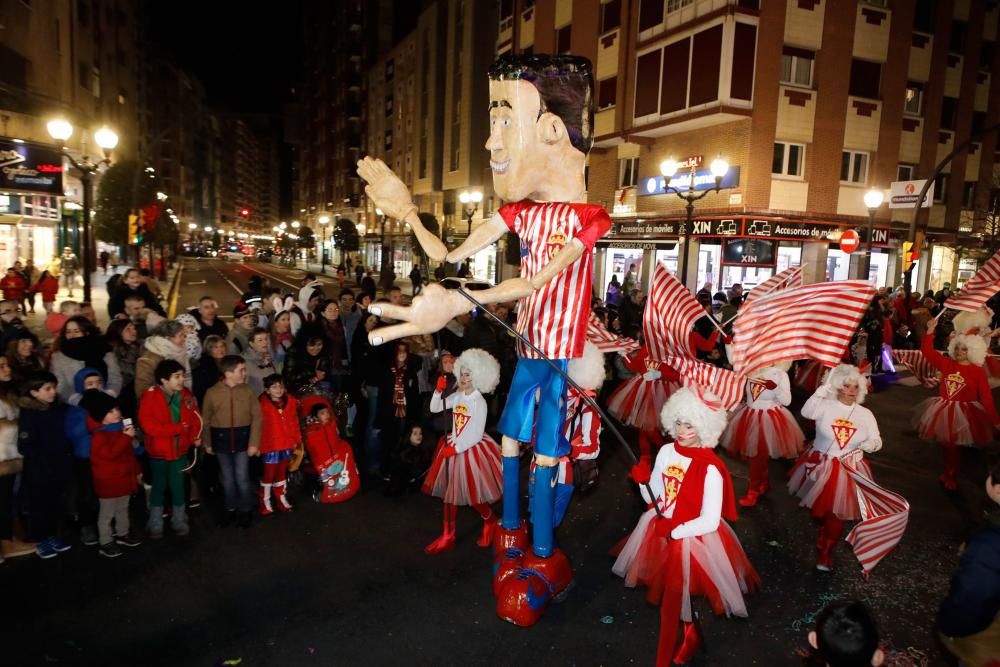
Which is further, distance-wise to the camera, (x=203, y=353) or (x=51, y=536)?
(x=203, y=353)

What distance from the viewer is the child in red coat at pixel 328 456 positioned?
6.04 metres

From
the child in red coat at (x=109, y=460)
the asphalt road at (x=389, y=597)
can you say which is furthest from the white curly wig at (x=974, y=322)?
the child in red coat at (x=109, y=460)

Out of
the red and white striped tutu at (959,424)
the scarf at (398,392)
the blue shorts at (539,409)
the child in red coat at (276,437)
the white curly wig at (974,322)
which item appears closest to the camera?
the blue shorts at (539,409)

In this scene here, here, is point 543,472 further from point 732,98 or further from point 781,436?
point 732,98

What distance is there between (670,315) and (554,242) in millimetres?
988

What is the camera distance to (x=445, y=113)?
122ft

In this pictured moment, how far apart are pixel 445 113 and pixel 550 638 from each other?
120ft

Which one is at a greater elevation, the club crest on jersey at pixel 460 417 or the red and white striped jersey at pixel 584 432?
the club crest on jersey at pixel 460 417

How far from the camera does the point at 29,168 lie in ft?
60.7

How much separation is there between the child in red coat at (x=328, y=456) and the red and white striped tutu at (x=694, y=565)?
9.95ft

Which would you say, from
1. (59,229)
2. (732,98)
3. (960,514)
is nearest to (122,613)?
(960,514)

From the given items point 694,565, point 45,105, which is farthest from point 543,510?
point 45,105

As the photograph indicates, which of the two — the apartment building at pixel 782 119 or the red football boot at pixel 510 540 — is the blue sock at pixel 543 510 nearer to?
the red football boot at pixel 510 540

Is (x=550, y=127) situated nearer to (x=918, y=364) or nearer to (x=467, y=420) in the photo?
(x=467, y=420)
